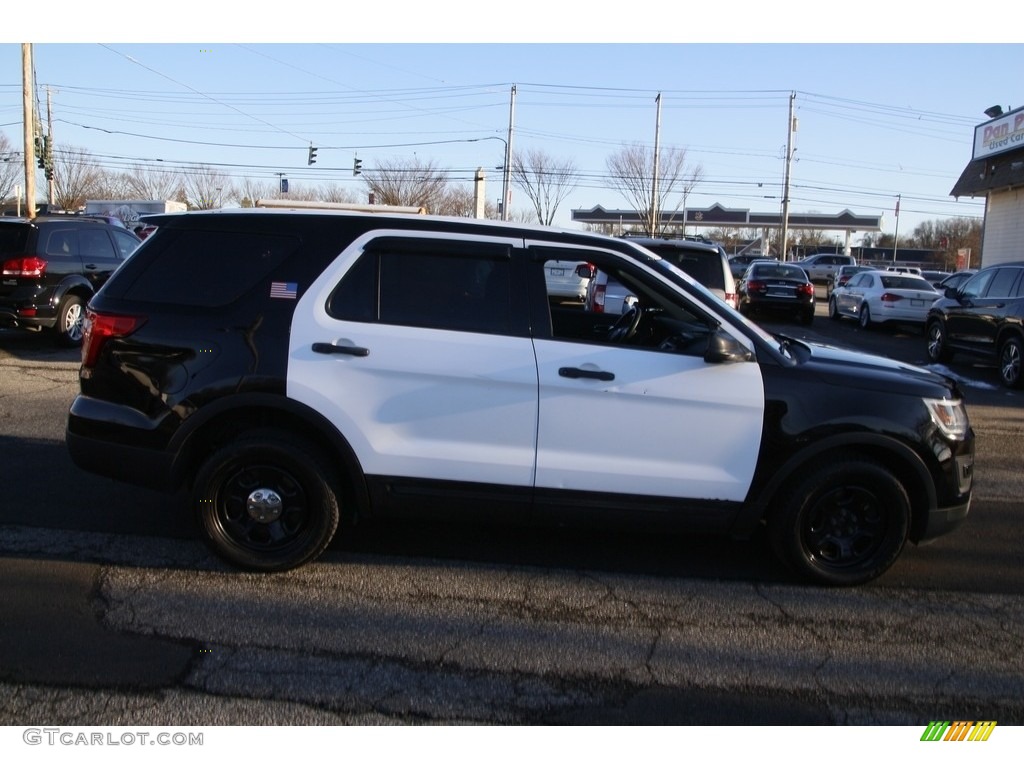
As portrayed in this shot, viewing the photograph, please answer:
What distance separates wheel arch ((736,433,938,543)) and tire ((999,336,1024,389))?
9.01 m

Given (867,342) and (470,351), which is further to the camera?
(867,342)

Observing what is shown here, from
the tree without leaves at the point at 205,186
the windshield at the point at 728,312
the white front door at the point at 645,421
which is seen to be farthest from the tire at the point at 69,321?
the tree without leaves at the point at 205,186

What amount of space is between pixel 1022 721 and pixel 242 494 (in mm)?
3792

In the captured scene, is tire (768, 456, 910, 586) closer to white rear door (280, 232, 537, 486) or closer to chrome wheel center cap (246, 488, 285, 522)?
white rear door (280, 232, 537, 486)

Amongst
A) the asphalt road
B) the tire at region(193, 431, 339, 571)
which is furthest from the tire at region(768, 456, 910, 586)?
the tire at region(193, 431, 339, 571)

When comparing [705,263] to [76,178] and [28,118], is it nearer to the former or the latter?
[28,118]

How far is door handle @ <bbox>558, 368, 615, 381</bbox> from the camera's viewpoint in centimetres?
469

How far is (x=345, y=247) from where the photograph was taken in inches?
193

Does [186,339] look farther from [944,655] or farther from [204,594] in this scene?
[944,655]

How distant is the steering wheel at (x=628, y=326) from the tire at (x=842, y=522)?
140 centimetres

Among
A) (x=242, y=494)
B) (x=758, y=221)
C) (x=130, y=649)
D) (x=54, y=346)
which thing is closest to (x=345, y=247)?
(x=242, y=494)

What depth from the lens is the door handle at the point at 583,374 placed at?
4688 mm

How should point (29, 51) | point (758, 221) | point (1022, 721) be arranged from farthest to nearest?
point (758, 221) < point (29, 51) < point (1022, 721)

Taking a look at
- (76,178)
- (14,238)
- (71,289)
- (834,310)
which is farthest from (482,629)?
(76,178)
